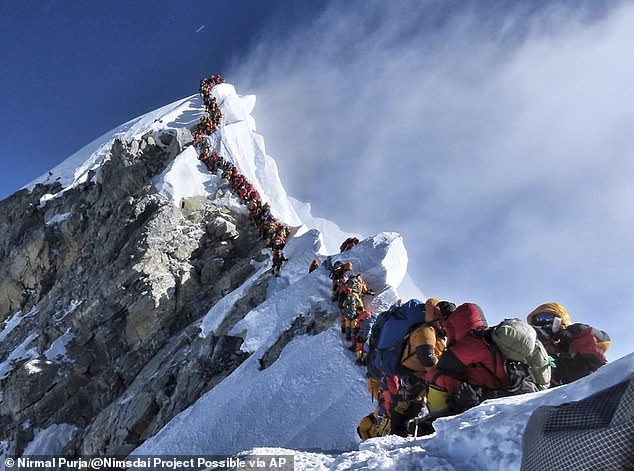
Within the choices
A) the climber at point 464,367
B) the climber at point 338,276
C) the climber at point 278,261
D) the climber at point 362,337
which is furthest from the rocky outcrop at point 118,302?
the climber at point 464,367

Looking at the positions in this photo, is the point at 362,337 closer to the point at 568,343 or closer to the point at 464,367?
the point at 568,343

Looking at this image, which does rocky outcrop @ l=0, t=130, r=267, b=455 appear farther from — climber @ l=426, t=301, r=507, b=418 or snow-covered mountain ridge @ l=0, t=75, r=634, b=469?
climber @ l=426, t=301, r=507, b=418

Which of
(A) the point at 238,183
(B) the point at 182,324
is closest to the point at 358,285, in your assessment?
(B) the point at 182,324

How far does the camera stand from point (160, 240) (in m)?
23.8

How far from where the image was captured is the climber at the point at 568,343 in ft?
19.4

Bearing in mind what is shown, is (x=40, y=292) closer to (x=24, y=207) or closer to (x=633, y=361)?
(x=24, y=207)

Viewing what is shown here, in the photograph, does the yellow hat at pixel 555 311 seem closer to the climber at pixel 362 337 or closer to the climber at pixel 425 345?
the climber at pixel 425 345

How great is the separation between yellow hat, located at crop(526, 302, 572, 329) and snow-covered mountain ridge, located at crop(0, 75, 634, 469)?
113 inches

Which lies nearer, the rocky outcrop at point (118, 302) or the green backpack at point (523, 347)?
the green backpack at point (523, 347)

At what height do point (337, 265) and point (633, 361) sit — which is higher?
point (337, 265)

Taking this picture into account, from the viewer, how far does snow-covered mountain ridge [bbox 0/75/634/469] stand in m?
8.39

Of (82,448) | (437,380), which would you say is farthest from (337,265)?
(82,448)

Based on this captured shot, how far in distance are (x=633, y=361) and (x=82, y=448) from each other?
18.7 metres

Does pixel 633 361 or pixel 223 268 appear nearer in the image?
pixel 633 361
